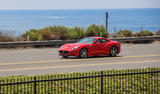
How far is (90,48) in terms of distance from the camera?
21.9 meters

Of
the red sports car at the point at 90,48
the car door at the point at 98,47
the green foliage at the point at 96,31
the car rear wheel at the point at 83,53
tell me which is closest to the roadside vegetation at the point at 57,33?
the green foliage at the point at 96,31

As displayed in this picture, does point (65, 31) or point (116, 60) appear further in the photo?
point (65, 31)

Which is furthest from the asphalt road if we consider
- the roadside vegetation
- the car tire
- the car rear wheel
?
the roadside vegetation

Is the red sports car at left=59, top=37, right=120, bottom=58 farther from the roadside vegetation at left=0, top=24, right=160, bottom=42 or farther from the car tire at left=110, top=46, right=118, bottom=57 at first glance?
the roadside vegetation at left=0, top=24, right=160, bottom=42

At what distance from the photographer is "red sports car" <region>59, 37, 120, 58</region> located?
21422mm

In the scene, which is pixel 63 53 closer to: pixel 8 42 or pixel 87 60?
pixel 87 60

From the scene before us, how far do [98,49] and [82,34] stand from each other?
12.1 metres

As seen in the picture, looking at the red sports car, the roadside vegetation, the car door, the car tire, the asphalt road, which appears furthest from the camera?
the roadside vegetation

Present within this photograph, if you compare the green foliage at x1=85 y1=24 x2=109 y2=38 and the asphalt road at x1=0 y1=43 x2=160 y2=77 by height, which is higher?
the green foliage at x1=85 y1=24 x2=109 y2=38

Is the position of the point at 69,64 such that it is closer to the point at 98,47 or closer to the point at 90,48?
the point at 90,48

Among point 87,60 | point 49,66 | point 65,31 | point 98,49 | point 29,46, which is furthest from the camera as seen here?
point 65,31

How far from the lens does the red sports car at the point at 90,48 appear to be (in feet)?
70.3

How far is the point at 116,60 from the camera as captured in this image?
68.9 ft

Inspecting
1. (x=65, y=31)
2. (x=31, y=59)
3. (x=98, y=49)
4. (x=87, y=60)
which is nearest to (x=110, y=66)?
(x=87, y=60)
